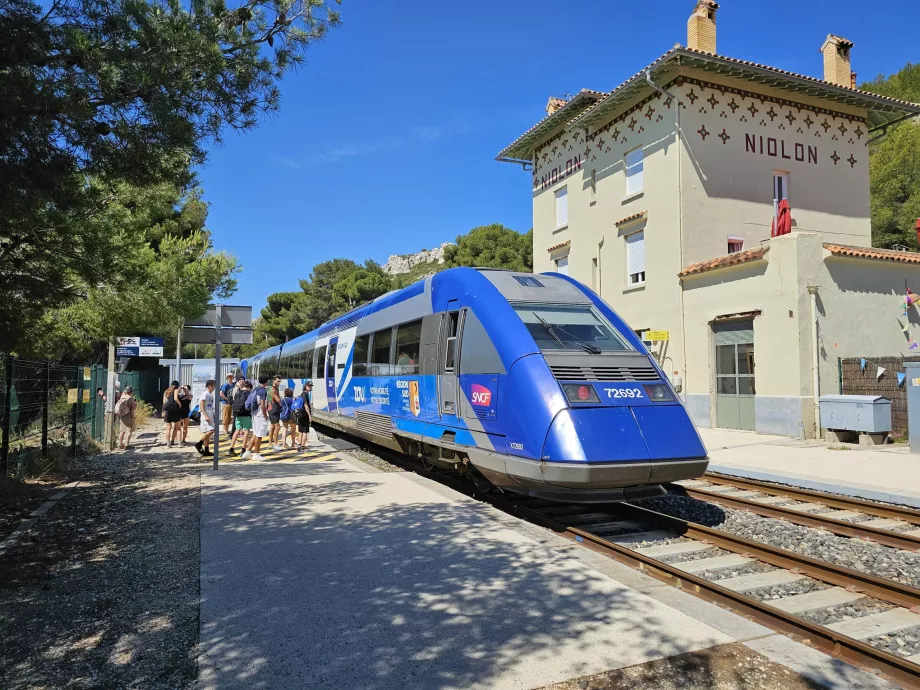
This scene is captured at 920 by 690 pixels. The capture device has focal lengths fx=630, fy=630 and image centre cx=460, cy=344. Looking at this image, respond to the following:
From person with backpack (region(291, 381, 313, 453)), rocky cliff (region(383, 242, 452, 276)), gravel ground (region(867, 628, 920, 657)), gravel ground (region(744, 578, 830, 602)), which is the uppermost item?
rocky cliff (region(383, 242, 452, 276))

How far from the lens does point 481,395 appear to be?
7.29 metres

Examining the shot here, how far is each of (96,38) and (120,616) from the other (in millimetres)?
4182

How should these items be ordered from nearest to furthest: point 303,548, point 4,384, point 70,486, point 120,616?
point 120,616 → point 303,548 → point 4,384 → point 70,486

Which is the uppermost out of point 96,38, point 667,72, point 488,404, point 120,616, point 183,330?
point 667,72

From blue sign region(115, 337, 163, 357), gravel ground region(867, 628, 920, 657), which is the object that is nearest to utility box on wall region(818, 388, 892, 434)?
gravel ground region(867, 628, 920, 657)

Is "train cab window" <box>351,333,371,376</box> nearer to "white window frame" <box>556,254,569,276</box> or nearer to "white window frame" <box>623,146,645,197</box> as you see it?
"white window frame" <box>623,146,645,197</box>

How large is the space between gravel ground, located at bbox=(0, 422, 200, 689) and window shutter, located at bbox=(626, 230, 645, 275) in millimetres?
15711

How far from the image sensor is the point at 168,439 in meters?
14.7

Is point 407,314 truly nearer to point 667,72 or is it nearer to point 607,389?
point 607,389

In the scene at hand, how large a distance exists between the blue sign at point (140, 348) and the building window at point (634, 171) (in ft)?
56.8

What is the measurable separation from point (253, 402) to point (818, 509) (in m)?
10.1

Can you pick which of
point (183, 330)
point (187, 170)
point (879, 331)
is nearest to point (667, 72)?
point (879, 331)

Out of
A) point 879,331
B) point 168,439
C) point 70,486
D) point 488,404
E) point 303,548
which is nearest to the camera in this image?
point 303,548

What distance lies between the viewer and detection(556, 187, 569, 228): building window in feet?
78.6
